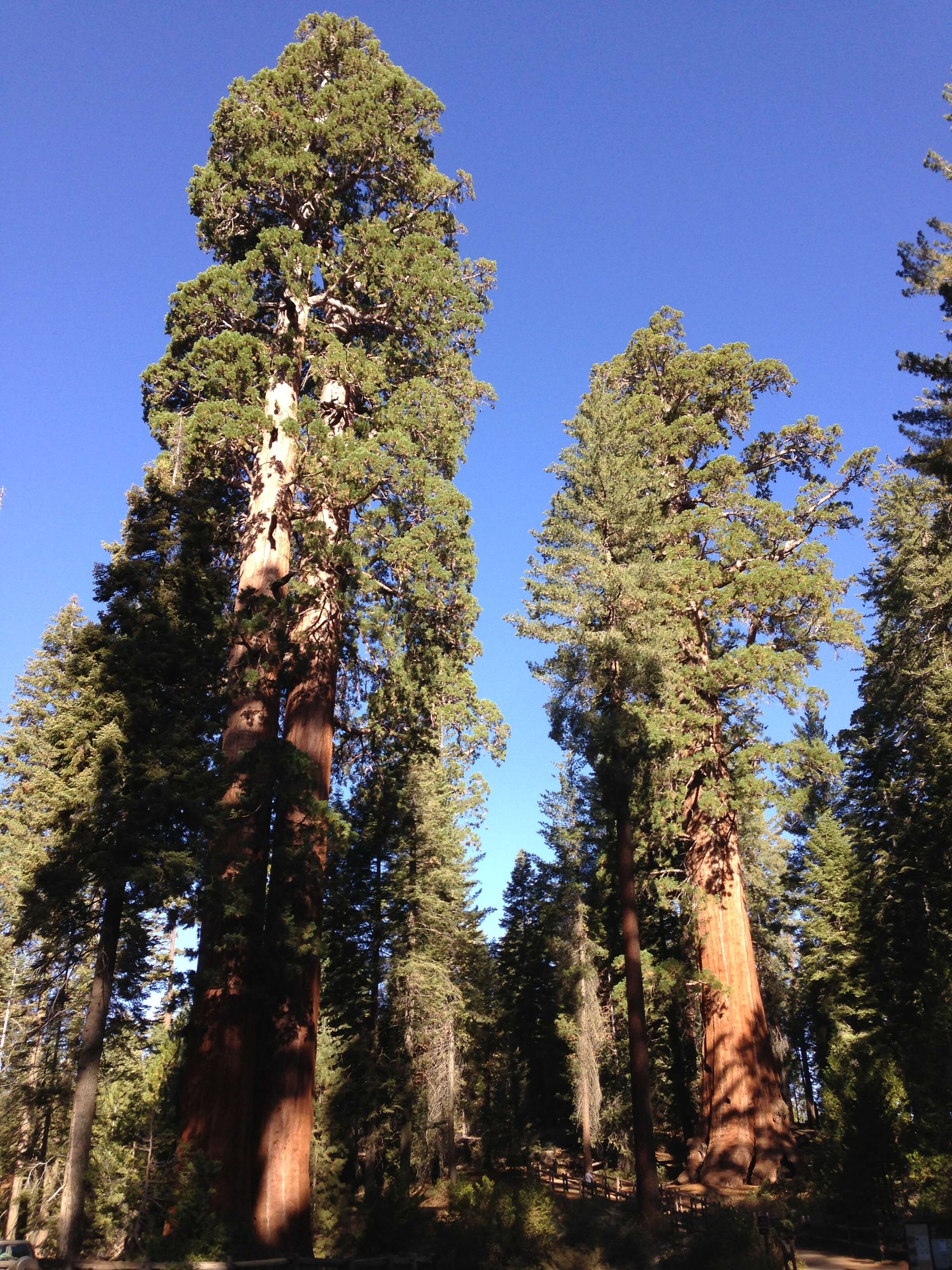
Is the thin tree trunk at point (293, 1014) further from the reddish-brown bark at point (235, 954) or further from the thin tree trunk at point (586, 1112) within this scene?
the thin tree trunk at point (586, 1112)

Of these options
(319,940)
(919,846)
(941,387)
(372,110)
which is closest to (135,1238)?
(319,940)

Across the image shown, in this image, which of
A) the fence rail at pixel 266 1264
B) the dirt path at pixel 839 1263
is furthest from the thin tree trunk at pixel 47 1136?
the dirt path at pixel 839 1263

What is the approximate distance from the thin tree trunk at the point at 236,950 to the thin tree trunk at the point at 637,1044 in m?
7.16

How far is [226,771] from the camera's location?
1255 centimetres

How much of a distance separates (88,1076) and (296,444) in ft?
33.5

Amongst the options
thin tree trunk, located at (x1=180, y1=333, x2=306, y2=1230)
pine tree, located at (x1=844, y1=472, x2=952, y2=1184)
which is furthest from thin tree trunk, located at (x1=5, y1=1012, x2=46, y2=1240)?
pine tree, located at (x1=844, y1=472, x2=952, y2=1184)

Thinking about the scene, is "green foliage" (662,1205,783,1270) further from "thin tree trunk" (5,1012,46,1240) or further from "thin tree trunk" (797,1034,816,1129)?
"thin tree trunk" (797,1034,816,1129)

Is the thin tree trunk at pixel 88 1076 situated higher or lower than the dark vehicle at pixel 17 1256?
higher

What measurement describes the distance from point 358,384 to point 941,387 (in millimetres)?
10495

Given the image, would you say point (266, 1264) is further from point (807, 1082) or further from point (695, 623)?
point (807, 1082)

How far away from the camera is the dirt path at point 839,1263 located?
43.9 feet

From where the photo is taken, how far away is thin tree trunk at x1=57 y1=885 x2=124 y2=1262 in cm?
980

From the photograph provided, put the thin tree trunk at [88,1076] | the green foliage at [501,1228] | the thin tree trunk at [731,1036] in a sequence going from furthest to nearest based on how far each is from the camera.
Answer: the thin tree trunk at [731,1036], the green foliage at [501,1228], the thin tree trunk at [88,1076]

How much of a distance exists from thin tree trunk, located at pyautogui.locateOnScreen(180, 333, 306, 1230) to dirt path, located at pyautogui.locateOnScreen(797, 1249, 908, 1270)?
8.27 metres
